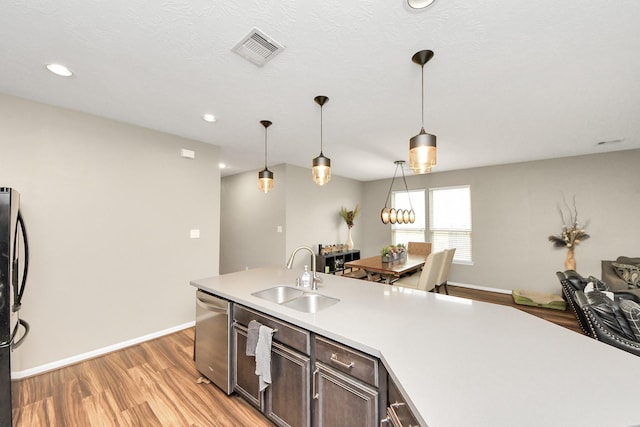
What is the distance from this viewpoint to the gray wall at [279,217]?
16.5 feet

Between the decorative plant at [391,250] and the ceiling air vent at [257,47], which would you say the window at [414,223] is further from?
the ceiling air vent at [257,47]

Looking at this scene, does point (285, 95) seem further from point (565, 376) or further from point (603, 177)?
point (603, 177)

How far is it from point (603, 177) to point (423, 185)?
9.39ft

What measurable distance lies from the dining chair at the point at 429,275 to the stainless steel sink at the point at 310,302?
5.95 ft

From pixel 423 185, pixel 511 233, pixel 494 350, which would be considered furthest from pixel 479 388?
pixel 423 185

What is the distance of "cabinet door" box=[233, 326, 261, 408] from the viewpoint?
1.79 m

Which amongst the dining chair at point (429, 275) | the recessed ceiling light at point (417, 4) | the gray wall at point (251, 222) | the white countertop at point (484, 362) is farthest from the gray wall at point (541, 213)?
the recessed ceiling light at point (417, 4)

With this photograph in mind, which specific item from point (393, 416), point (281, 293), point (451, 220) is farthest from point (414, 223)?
point (393, 416)

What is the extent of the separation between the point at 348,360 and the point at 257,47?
6.30ft

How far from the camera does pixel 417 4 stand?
131 centimetres

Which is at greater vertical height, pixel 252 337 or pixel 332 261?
pixel 252 337

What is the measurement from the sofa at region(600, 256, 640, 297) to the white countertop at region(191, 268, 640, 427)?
3375mm

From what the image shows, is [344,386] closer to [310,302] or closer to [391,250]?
[310,302]

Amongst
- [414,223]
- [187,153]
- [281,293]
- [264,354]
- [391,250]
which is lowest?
[264,354]
